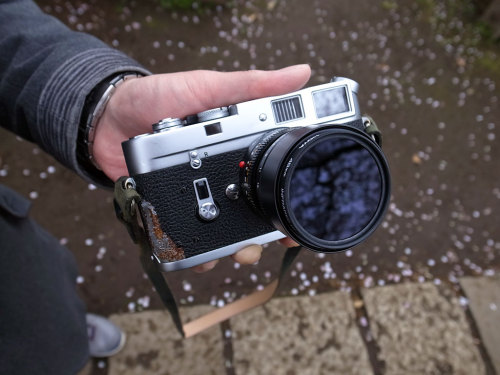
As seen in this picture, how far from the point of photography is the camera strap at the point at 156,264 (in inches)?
35.2

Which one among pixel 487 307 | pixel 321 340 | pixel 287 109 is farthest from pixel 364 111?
pixel 287 109

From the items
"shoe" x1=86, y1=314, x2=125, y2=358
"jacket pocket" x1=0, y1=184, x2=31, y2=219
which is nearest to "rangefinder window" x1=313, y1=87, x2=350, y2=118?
"jacket pocket" x1=0, y1=184, x2=31, y2=219

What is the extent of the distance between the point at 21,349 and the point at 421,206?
76.7 inches

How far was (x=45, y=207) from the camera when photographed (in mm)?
1900

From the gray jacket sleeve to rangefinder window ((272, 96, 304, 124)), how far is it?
54 centimetres

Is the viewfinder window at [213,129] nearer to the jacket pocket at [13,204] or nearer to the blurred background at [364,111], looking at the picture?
the jacket pocket at [13,204]

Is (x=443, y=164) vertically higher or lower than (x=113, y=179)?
lower

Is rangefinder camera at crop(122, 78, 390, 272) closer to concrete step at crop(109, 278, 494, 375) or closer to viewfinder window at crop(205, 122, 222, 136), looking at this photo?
viewfinder window at crop(205, 122, 222, 136)

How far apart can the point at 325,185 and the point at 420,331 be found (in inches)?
50.9

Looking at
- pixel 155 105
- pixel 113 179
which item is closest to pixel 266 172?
pixel 155 105

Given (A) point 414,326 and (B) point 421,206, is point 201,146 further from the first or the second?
(B) point 421,206

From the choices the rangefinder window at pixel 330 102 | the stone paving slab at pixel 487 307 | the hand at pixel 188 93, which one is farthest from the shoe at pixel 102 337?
the stone paving slab at pixel 487 307

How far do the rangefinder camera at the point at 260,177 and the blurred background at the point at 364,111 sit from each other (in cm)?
86

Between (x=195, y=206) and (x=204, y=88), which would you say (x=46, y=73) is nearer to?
(x=204, y=88)
